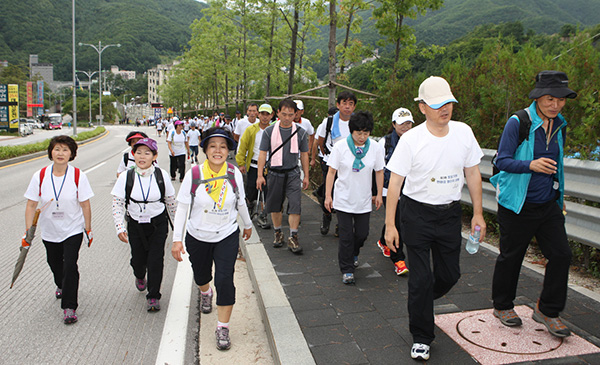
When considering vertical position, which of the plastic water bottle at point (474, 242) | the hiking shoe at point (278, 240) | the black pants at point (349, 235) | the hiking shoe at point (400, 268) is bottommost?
the hiking shoe at point (278, 240)

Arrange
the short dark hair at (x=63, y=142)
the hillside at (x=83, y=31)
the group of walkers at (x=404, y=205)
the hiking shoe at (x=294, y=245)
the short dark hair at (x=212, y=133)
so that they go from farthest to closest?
the hillside at (x=83, y=31), the hiking shoe at (x=294, y=245), the short dark hair at (x=63, y=142), the short dark hair at (x=212, y=133), the group of walkers at (x=404, y=205)

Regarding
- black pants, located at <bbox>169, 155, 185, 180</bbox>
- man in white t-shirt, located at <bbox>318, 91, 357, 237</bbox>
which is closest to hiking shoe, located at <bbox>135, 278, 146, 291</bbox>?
man in white t-shirt, located at <bbox>318, 91, 357, 237</bbox>

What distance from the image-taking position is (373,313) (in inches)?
164

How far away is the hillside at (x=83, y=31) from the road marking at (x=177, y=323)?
17761 centimetres

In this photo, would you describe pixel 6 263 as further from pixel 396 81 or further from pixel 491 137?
pixel 396 81

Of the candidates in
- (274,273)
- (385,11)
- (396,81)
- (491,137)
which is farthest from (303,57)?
(274,273)

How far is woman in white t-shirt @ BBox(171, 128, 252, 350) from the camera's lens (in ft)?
12.7

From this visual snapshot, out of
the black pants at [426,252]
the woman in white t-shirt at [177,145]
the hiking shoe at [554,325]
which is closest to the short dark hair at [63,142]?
the black pants at [426,252]

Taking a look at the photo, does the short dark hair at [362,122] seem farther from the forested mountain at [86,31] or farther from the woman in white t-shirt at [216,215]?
the forested mountain at [86,31]

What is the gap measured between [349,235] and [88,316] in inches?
99.8

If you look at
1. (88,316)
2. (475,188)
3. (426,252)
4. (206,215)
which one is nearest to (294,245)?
(206,215)

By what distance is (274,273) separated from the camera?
5.21m

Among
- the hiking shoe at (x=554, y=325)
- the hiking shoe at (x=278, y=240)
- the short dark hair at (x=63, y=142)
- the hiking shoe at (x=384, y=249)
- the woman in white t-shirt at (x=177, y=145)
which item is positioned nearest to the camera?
the hiking shoe at (x=554, y=325)

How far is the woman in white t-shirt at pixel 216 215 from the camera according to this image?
3.88 metres
